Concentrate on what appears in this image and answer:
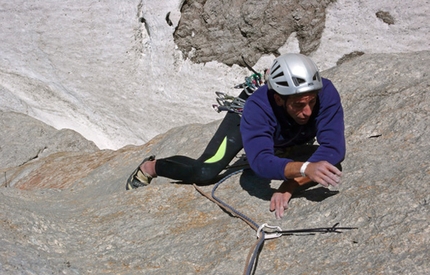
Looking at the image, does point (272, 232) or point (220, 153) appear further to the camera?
point (220, 153)

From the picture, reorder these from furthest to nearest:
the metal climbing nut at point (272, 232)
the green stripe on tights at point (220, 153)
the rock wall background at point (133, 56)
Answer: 1. the rock wall background at point (133, 56)
2. the green stripe on tights at point (220, 153)
3. the metal climbing nut at point (272, 232)

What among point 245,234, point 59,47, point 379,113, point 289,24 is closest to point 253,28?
point 289,24

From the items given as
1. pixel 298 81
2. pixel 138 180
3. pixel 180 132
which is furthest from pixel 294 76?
pixel 180 132

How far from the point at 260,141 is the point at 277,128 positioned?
34 centimetres

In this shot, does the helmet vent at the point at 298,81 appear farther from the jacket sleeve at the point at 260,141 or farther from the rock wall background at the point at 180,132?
the rock wall background at the point at 180,132

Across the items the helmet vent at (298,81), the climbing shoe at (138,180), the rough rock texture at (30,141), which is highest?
the helmet vent at (298,81)

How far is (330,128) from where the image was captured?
185 inches

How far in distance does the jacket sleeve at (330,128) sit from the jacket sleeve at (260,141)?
359mm

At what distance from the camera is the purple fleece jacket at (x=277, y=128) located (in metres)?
4.52

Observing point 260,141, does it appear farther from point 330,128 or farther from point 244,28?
point 244,28

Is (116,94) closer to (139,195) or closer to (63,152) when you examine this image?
(63,152)

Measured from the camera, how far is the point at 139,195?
5293 mm

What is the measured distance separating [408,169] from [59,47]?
8847 millimetres

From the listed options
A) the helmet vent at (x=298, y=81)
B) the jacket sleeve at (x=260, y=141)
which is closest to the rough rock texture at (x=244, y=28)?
the jacket sleeve at (x=260, y=141)
